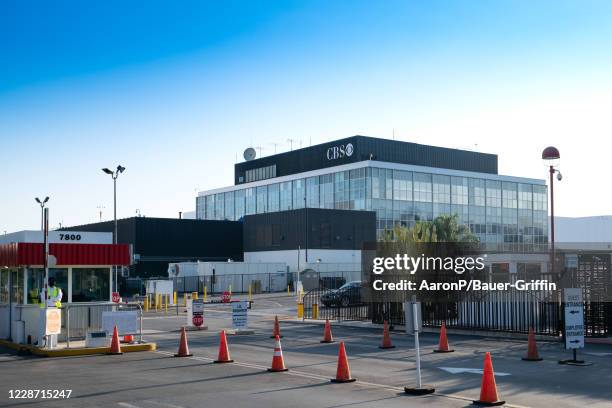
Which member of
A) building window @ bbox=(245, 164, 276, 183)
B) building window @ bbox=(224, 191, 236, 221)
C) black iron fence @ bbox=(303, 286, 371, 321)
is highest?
building window @ bbox=(245, 164, 276, 183)

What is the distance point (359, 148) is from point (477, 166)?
17.9 m

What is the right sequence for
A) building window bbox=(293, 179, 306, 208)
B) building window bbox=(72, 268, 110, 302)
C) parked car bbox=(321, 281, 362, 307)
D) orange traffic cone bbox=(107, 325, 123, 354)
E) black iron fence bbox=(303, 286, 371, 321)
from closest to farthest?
orange traffic cone bbox=(107, 325, 123, 354) < building window bbox=(72, 268, 110, 302) < black iron fence bbox=(303, 286, 371, 321) < parked car bbox=(321, 281, 362, 307) < building window bbox=(293, 179, 306, 208)

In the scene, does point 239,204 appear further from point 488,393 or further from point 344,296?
point 488,393

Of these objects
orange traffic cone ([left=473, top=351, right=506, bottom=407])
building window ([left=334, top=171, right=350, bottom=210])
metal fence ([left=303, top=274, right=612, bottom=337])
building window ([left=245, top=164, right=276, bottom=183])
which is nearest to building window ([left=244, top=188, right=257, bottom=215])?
building window ([left=245, top=164, right=276, bottom=183])

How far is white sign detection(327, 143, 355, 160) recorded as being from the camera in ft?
268

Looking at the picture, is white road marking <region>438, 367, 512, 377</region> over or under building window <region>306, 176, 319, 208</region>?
under

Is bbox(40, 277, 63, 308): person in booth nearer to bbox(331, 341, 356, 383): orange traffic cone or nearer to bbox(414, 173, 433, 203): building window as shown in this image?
bbox(331, 341, 356, 383): orange traffic cone

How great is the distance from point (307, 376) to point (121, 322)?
26.2 ft

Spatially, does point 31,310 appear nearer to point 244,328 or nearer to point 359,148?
point 244,328

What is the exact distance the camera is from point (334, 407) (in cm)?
1177

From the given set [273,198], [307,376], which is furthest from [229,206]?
[307,376]

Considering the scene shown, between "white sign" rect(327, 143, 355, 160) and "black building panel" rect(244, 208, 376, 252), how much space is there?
8.62 metres

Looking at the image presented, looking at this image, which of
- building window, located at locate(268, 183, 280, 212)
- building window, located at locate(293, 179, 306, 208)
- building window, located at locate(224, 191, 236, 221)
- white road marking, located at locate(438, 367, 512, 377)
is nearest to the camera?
white road marking, located at locate(438, 367, 512, 377)

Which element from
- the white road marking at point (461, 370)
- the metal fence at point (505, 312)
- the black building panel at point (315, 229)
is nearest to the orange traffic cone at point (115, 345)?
the white road marking at point (461, 370)
